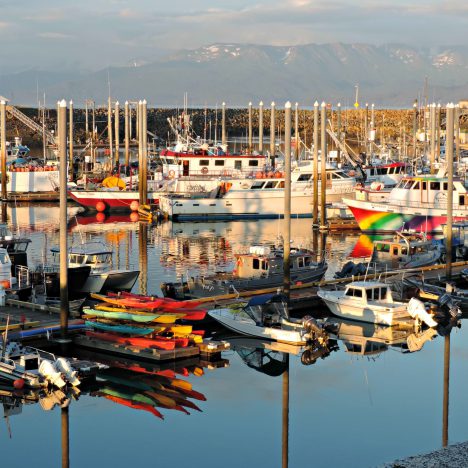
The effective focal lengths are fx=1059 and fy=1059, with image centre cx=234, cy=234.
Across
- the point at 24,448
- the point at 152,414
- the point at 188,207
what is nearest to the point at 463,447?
the point at 152,414

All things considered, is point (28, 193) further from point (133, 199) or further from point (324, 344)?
point (324, 344)

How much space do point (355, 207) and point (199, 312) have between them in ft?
79.2

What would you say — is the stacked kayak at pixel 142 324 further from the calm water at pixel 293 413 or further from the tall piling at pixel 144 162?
the tall piling at pixel 144 162

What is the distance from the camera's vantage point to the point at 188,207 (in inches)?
2240

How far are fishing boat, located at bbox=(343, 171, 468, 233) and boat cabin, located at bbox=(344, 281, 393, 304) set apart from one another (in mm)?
15883

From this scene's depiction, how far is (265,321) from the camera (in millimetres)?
27719

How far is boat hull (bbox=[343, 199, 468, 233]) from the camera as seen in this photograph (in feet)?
152

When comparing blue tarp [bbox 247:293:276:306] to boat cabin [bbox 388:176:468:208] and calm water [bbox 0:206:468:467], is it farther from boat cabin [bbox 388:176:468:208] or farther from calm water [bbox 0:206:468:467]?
boat cabin [bbox 388:176:468:208]

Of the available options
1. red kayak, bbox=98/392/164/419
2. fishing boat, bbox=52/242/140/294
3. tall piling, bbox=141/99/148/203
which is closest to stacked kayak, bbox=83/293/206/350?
red kayak, bbox=98/392/164/419

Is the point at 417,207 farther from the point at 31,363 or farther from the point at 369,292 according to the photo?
the point at 31,363

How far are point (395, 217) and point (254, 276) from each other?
17.4 metres

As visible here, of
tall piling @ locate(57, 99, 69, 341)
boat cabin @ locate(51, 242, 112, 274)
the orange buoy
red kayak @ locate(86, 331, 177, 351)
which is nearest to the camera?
red kayak @ locate(86, 331, 177, 351)

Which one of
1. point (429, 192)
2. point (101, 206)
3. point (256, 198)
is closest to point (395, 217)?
point (429, 192)

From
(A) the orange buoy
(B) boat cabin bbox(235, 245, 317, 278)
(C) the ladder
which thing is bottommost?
(B) boat cabin bbox(235, 245, 317, 278)
